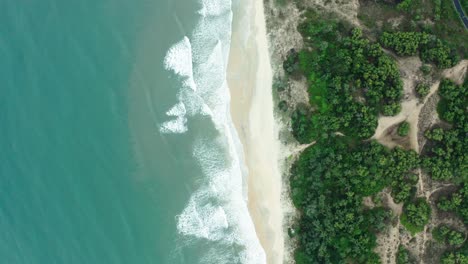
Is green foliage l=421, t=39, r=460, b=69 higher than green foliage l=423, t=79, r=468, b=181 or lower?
higher

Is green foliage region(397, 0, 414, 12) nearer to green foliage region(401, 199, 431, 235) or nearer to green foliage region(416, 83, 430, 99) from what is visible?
green foliage region(416, 83, 430, 99)

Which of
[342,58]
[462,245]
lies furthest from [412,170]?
[342,58]

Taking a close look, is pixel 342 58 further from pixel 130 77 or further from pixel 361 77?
pixel 130 77

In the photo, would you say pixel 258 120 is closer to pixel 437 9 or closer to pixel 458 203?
pixel 458 203

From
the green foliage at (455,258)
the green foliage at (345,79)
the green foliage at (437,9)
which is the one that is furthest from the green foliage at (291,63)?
the green foliage at (455,258)

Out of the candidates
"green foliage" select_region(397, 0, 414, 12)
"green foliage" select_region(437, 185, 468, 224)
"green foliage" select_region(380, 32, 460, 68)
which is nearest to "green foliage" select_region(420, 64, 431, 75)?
"green foliage" select_region(380, 32, 460, 68)

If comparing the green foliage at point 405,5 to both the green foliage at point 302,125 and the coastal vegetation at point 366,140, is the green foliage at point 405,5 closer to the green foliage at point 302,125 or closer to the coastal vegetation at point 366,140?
the coastal vegetation at point 366,140
